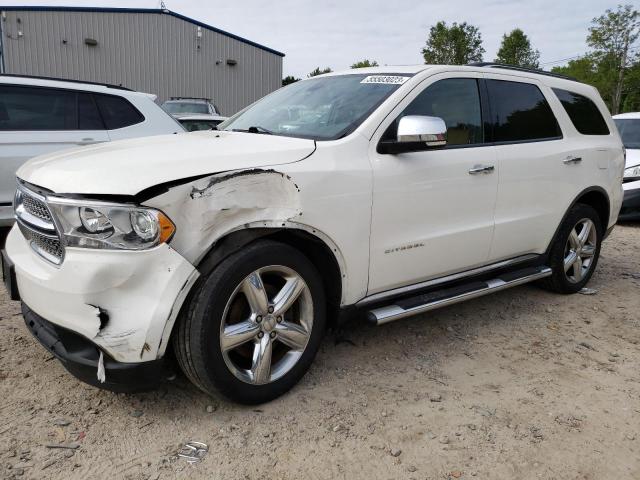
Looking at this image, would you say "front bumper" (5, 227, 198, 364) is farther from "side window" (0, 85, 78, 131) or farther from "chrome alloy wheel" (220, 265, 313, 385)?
"side window" (0, 85, 78, 131)

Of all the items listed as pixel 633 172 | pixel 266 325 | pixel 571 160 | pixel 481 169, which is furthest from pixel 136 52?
pixel 266 325

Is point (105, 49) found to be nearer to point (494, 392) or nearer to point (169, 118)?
point (169, 118)

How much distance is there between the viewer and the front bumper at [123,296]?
211cm

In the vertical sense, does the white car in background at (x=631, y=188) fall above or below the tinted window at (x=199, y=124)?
below

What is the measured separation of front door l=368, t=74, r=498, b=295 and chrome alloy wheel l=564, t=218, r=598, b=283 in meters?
1.24

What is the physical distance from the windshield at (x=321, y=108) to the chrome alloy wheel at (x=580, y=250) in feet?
7.31

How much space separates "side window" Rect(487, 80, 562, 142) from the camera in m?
3.62

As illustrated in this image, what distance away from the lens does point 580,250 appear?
175 inches

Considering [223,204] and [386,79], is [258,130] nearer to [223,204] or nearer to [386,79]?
[386,79]

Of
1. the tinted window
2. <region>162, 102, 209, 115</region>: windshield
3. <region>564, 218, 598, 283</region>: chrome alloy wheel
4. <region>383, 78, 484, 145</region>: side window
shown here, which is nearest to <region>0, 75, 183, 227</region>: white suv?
the tinted window

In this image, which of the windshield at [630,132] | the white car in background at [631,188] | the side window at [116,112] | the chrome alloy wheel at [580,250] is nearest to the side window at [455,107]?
the chrome alloy wheel at [580,250]

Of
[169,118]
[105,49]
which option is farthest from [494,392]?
[105,49]

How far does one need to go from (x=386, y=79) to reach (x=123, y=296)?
6.62 feet

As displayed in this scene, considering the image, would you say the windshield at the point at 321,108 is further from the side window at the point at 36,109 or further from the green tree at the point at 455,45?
the green tree at the point at 455,45
